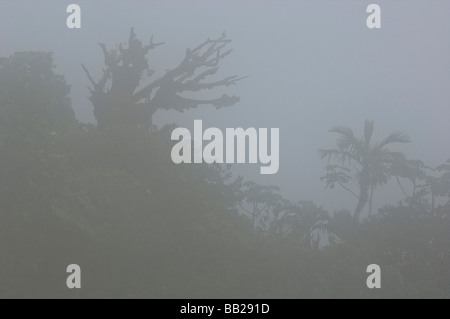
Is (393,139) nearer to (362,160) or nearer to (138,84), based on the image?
(362,160)

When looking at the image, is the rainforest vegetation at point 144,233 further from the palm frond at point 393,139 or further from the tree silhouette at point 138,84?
the palm frond at point 393,139

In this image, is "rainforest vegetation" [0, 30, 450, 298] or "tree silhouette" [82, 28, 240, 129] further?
"tree silhouette" [82, 28, 240, 129]

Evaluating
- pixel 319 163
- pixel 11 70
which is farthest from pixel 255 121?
pixel 11 70

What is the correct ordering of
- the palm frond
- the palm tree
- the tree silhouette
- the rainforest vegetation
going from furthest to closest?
1. the palm frond
2. the palm tree
3. the tree silhouette
4. the rainforest vegetation

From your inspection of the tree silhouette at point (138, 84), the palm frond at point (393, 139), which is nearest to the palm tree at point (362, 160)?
the palm frond at point (393, 139)

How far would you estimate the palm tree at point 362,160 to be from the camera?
68.6ft

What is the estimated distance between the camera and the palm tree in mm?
20906

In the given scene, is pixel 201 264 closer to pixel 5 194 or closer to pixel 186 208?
pixel 186 208

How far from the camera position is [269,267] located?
12109 mm

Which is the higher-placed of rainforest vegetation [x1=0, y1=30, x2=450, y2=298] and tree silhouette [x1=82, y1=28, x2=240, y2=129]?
tree silhouette [x1=82, y1=28, x2=240, y2=129]

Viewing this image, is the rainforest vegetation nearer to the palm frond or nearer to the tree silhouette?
A: the tree silhouette

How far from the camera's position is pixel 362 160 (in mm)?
21422

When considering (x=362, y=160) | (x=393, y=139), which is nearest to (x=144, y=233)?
(x=362, y=160)

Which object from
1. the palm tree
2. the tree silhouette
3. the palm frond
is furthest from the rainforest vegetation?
the palm frond
